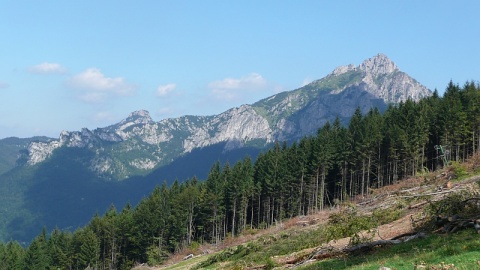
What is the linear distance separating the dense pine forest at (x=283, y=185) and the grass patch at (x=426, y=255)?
58.6 metres

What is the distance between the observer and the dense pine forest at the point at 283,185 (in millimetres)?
80250

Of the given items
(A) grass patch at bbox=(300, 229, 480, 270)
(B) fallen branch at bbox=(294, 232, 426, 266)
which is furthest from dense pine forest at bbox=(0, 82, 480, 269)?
(A) grass patch at bbox=(300, 229, 480, 270)

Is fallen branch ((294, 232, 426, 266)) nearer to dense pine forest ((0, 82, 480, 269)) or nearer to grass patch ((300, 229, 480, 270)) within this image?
grass patch ((300, 229, 480, 270))

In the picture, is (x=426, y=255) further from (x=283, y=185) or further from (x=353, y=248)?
(x=283, y=185)

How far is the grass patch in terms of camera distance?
1422cm

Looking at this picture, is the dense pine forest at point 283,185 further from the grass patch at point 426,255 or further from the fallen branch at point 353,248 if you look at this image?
the grass patch at point 426,255

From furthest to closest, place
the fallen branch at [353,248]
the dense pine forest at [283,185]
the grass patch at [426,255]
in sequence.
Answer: the dense pine forest at [283,185]
the fallen branch at [353,248]
the grass patch at [426,255]

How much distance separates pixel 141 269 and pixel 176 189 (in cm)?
4656

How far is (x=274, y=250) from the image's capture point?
33.2 m

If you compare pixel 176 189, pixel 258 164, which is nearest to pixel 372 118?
pixel 258 164

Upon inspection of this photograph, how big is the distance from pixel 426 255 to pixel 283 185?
74140mm

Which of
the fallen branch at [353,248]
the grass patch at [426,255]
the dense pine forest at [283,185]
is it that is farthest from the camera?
the dense pine forest at [283,185]

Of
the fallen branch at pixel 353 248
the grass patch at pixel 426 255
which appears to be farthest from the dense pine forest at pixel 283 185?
the grass patch at pixel 426 255

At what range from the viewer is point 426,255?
1614 centimetres
